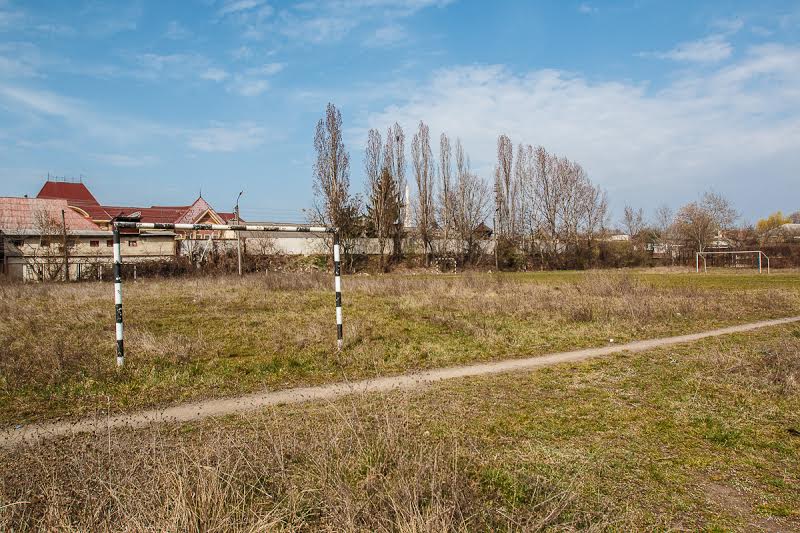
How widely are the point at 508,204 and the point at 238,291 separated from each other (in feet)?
126

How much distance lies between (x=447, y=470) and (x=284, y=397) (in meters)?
3.67

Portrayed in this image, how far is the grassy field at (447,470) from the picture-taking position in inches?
117

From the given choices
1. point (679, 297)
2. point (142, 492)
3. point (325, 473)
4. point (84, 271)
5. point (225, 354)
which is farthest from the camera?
point (84, 271)

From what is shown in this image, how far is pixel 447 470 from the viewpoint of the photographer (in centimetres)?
346

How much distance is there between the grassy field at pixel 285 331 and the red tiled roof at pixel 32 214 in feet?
85.5

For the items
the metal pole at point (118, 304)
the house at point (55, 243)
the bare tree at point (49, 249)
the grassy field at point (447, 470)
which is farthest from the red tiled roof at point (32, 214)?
the grassy field at point (447, 470)

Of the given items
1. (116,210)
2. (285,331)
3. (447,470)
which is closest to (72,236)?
(116,210)

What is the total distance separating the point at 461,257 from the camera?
5212 cm

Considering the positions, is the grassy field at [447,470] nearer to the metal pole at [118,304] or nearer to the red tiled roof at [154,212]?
the metal pole at [118,304]

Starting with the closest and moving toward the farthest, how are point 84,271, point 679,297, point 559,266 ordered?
point 679,297
point 84,271
point 559,266

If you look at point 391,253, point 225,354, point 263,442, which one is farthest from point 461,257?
point 263,442

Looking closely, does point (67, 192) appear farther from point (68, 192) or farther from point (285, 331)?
point (285, 331)

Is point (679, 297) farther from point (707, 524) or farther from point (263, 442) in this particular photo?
point (263, 442)

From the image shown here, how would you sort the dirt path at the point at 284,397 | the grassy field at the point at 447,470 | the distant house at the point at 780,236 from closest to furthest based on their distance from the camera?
the grassy field at the point at 447,470
the dirt path at the point at 284,397
the distant house at the point at 780,236
